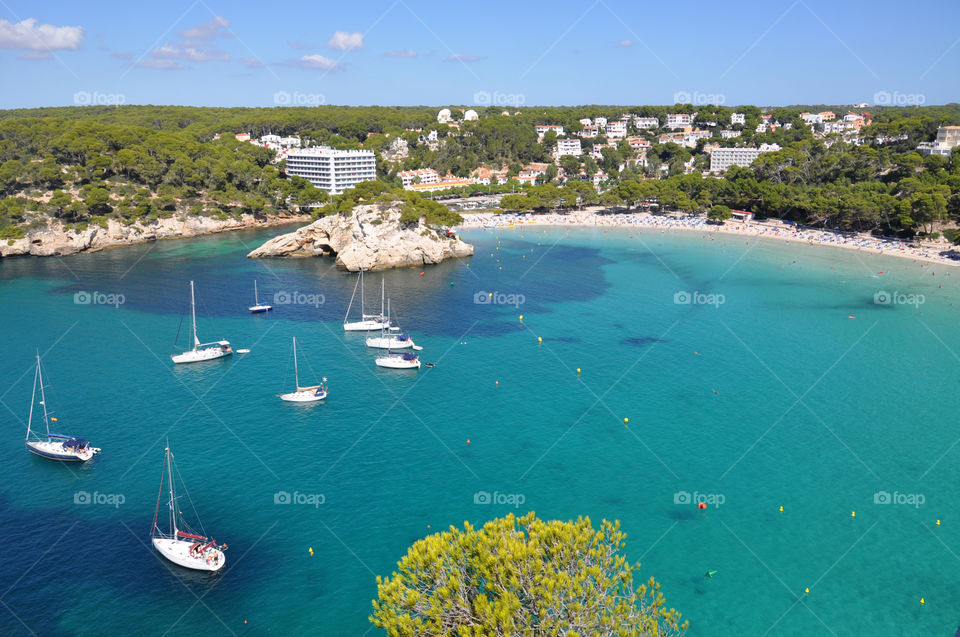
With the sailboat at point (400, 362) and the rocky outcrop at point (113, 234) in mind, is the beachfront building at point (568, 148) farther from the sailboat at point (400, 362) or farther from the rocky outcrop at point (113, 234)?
the sailboat at point (400, 362)

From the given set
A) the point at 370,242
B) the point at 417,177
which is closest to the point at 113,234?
the point at 370,242

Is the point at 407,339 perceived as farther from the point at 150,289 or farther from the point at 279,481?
the point at 150,289

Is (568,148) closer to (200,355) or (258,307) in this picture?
(258,307)

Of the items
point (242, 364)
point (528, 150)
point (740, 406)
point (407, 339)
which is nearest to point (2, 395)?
point (242, 364)

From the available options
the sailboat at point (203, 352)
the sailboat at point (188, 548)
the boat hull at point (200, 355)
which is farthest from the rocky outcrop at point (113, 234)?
the sailboat at point (188, 548)

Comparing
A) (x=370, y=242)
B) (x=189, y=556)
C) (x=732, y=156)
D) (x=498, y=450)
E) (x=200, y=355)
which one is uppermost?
(x=732, y=156)
